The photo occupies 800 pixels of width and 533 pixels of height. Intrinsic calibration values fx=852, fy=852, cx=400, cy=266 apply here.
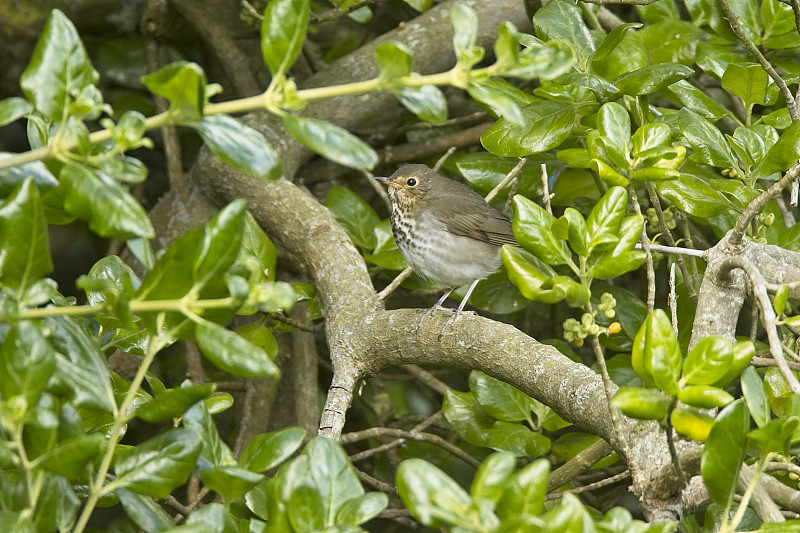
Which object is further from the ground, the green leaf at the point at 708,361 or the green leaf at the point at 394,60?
the green leaf at the point at 394,60

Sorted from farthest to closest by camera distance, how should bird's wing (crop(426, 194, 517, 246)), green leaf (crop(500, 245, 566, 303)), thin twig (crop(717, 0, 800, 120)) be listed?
bird's wing (crop(426, 194, 517, 246)), thin twig (crop(717, 0, 800, 120)), green leaf (crop(500, 245, 566, 303))

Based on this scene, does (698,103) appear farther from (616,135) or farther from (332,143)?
(332,143)

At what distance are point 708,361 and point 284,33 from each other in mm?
800

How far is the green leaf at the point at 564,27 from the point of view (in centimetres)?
239

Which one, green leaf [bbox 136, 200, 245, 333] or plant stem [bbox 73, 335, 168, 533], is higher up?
green leaf [bbox 136, 200, 245, 333]

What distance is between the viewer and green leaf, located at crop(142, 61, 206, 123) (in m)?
1.11

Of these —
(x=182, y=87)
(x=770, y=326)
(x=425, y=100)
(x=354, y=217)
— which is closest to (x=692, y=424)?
(x=770, y=326)

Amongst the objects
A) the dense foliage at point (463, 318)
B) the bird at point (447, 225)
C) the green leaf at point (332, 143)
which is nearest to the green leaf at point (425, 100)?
the dense foliage at point (463, 318)

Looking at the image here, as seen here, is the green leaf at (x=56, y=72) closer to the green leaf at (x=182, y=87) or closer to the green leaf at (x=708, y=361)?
the green leaf at (x=182, y=87)

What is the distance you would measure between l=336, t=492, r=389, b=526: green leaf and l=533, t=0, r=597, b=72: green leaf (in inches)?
61.9

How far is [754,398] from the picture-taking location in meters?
1.27

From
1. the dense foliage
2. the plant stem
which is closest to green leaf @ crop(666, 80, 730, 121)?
the dense foliage

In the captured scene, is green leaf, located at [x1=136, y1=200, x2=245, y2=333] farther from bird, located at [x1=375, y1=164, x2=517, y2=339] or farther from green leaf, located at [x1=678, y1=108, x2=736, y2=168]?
bird, located at [x1=375, y1=164, x2=517, y2=339]

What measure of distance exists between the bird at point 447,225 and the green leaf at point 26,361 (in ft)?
7.40
